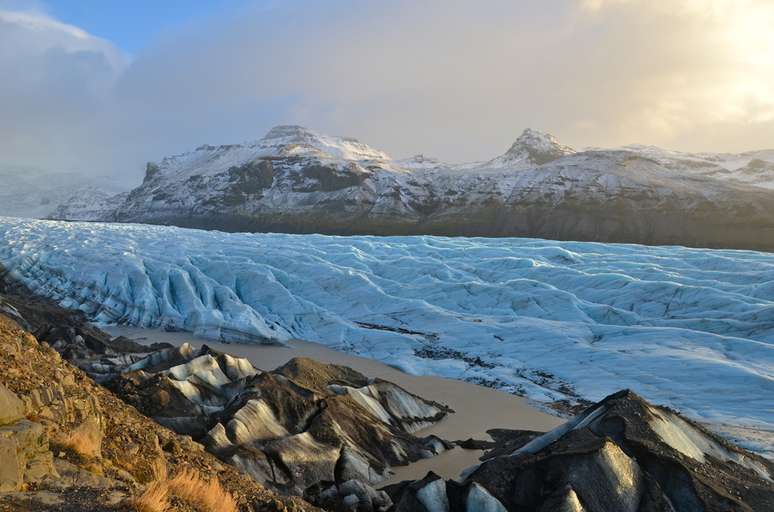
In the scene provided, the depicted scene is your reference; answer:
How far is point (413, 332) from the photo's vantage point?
23.8m

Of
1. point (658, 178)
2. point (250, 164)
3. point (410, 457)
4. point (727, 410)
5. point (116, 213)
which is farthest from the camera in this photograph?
point (116, 213)

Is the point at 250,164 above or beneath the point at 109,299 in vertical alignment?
above

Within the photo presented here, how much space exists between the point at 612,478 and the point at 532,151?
166 meters

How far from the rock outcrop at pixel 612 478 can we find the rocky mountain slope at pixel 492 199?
7309cm

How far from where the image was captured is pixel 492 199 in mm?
96688

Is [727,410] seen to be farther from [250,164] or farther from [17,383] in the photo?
[250,164]

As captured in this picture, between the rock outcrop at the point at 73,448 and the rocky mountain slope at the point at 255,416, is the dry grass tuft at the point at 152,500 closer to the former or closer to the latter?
the rock outcrop at the point at 73,448

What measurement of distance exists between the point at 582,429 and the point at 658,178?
312ft

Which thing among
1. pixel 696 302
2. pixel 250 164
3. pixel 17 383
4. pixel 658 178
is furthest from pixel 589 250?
Answer: pixel 250 164

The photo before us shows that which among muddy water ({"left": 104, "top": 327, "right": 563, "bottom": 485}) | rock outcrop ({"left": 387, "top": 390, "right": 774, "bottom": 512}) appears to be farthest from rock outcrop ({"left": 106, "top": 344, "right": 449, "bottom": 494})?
rock outcrop ({"left": 387, "top": 390, "right": 774, "bottom": 512})

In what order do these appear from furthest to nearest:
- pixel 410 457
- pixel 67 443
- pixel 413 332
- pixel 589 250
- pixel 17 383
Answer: pixel 589 250 → pixel 413 332 → pixel 410 457 → pixel 17 383 → pixel 67 443

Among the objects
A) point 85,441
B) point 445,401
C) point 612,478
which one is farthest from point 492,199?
point 85,441

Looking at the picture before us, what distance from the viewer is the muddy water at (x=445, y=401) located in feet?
38.4

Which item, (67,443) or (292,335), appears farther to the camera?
(292,335)
